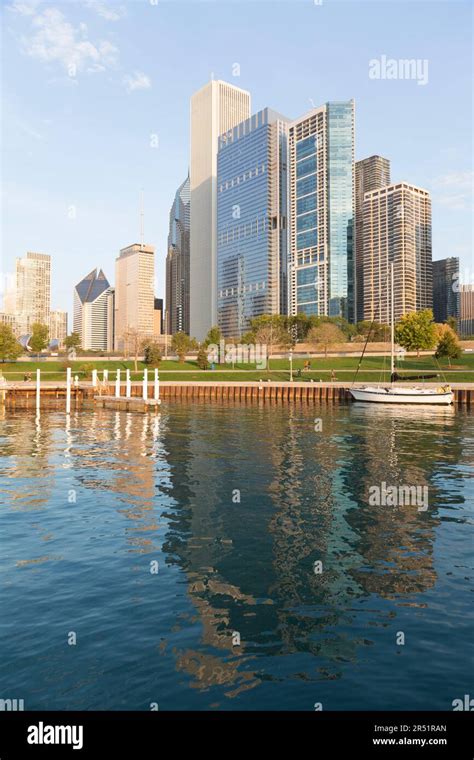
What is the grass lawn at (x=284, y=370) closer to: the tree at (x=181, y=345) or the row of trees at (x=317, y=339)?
the tree at (x=181, y=345)

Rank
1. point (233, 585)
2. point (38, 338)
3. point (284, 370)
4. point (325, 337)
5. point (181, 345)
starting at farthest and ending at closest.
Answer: point (38, 338) < point (181, 345) < point (325, 337) < point (284, 370) < point (233, 585)

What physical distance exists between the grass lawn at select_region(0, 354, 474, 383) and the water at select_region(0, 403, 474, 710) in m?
76.5

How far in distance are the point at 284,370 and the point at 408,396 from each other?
4904 cm

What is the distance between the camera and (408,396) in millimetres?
74812

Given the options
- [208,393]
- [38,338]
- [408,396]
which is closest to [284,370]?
[208,393]

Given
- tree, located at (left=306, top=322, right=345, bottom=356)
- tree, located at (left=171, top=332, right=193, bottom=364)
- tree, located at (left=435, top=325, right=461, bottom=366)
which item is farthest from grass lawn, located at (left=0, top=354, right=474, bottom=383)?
tree, located at (left=306, top=322, right=345, bottom=356)

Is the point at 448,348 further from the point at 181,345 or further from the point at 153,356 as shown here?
the point at 181,345

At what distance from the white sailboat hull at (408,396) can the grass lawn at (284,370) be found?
81.7 ft

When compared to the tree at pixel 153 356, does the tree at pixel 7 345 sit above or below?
above

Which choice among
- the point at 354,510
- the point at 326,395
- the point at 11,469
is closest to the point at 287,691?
the point at 354,510

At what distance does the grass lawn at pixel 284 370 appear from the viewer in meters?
107

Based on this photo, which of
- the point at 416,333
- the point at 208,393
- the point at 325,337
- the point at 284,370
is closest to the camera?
the point at 208,393

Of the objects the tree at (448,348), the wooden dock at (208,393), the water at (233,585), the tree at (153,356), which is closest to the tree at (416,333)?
the tree at (448,348)
